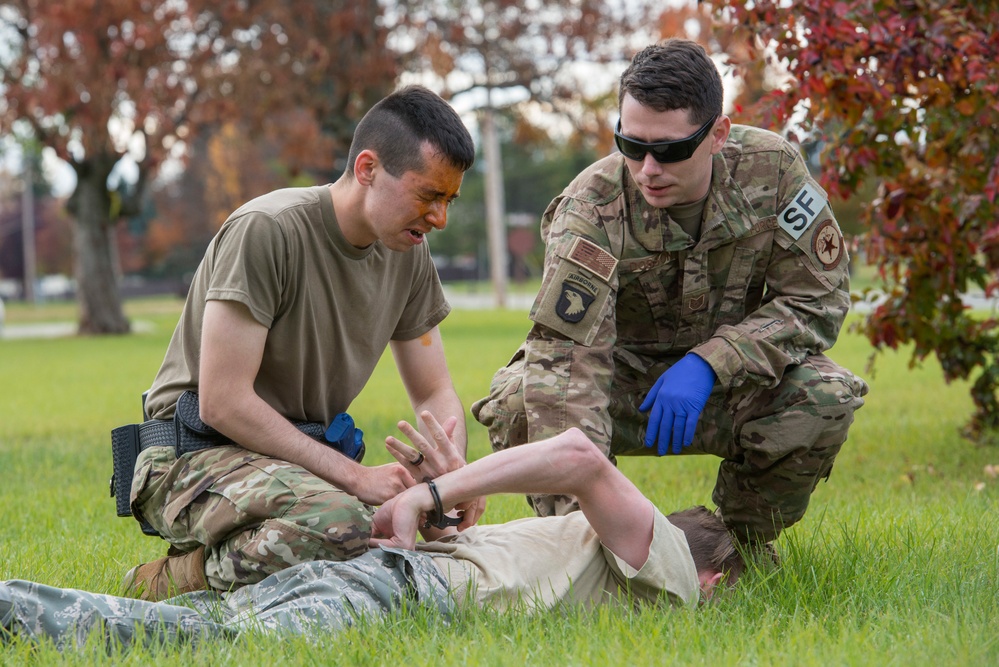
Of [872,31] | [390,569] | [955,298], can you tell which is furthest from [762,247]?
[955,298]

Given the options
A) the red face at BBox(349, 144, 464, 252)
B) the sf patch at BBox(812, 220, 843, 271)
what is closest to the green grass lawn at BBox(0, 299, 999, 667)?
the sf patch at BBox(812, 220, 843, 271)

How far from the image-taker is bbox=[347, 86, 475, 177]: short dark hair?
3.50m

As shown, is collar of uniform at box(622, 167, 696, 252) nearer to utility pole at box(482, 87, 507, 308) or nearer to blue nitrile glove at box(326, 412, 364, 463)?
blue nitrile glove at box(326, 412, 364, 463)

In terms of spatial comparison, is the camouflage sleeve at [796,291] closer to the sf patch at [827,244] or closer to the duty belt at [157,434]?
the sf patch at [827,244]

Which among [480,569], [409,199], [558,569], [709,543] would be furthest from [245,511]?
[709,543]

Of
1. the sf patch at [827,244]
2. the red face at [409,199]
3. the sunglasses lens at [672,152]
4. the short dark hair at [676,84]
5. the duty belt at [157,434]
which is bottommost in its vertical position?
the duty belt at [157,434]

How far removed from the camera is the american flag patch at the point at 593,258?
147 inches

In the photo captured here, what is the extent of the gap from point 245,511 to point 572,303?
1.22 meters

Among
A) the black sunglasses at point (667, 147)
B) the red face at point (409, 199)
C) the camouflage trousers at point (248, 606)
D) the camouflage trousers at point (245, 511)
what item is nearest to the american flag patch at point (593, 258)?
the black sunglasses at point (667, 147)

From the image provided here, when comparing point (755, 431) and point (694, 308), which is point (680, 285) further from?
point (755, 431)

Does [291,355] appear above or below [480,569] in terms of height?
above

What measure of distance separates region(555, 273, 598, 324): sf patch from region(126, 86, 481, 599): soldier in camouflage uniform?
19.2 inches

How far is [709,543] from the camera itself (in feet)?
11.0

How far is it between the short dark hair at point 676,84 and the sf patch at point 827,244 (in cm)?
56
